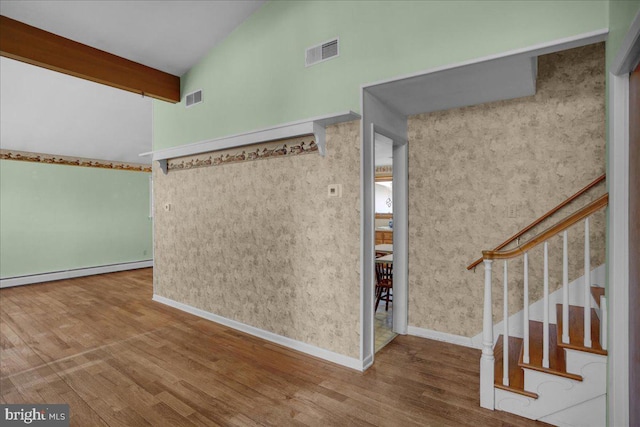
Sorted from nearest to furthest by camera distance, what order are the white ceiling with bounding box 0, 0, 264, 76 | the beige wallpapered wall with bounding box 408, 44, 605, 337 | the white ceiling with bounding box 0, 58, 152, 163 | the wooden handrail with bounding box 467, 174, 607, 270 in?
the wooden handrail with bounding box 467, 174, 607, 270 → the beige wallpapered wall with bounding box 408, 44, 605, 337 → the white ceiling with bounding box 0, 0, 264, 76 → the white ceiling with bounding box 0, 58, 152, 163

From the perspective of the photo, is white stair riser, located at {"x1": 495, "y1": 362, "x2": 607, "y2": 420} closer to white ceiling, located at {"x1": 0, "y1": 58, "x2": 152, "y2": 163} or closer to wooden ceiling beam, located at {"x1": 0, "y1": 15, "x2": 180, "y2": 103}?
wooden ceiling beam, located at {"x1": 0, "y1": 15, "x2": 180, "y2": 103}

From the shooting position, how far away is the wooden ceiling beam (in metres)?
3.13

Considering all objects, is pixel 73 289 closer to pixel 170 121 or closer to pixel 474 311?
pixel 170 121

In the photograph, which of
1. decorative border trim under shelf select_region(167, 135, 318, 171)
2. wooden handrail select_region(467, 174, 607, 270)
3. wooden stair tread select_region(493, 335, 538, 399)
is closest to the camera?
wooden stair tread select_region(493, 335, 538, 399)

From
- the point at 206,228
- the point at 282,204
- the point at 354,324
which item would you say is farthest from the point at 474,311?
the point at 206,228

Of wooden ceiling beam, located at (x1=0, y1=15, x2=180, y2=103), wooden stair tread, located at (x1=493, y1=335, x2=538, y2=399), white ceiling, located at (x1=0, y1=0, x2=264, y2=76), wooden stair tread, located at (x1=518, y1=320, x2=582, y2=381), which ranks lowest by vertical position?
wooden stair tread, located at (x1=493, y1=335, x2=538, y2=399)

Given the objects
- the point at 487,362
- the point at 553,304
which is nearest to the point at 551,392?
the point at 487,362

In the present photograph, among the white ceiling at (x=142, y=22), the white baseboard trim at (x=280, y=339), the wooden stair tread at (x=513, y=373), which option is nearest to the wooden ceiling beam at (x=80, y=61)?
the white ceiling at (x=142, y=22)

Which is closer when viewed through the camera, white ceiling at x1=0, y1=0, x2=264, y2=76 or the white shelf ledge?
the white shelf ledge

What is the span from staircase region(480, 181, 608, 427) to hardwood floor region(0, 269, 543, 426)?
159 mm

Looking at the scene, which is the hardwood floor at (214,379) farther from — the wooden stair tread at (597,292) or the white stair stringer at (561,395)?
the wooden stair tread at (597,292)

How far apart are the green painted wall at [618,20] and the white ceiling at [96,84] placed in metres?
3.03

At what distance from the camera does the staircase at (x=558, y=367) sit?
2.01 m

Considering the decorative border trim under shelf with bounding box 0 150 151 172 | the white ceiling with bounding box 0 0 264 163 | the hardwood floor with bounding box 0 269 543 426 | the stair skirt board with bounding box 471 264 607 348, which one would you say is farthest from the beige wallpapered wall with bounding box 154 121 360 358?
the decorative border trim under shelf with bounding box 0 150 151 172
